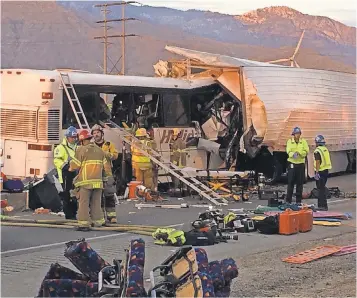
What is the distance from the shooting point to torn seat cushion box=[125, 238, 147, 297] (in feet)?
19.2

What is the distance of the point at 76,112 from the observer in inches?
668

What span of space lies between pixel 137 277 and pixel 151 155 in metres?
11.7

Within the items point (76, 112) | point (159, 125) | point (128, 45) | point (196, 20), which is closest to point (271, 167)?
point (159, 125)

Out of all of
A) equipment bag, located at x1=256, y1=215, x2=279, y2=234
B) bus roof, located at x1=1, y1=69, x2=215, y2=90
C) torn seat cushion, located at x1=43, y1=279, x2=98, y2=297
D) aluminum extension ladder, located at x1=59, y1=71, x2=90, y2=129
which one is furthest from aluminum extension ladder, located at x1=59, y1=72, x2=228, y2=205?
torn seat cushion, located at x1=43, y1=279, x2=98, y2=297

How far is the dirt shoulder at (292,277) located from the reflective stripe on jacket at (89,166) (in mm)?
3103

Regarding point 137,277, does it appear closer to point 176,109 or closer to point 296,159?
point 296,159

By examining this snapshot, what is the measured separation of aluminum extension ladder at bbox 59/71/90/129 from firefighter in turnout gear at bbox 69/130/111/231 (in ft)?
13.4

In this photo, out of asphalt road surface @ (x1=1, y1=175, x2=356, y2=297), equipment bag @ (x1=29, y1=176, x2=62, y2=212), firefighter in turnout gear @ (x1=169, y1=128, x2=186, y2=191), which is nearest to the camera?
asphalt road surface @ (x1=1, y1=175, x2=356, y2=297)

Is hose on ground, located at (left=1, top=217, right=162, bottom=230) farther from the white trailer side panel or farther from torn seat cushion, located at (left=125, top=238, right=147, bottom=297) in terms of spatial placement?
the white trailer side panel

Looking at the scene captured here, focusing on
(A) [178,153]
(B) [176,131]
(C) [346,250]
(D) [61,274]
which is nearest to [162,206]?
(A) [178,153]

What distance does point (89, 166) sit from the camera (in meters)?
12.6

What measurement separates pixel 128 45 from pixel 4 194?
437 ft

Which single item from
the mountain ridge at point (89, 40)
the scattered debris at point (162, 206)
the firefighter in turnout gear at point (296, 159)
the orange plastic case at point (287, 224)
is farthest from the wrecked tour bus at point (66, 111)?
the mountain ridge at point (89, 40)

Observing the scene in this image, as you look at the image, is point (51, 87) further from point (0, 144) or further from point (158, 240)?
A: point (158, 240)
